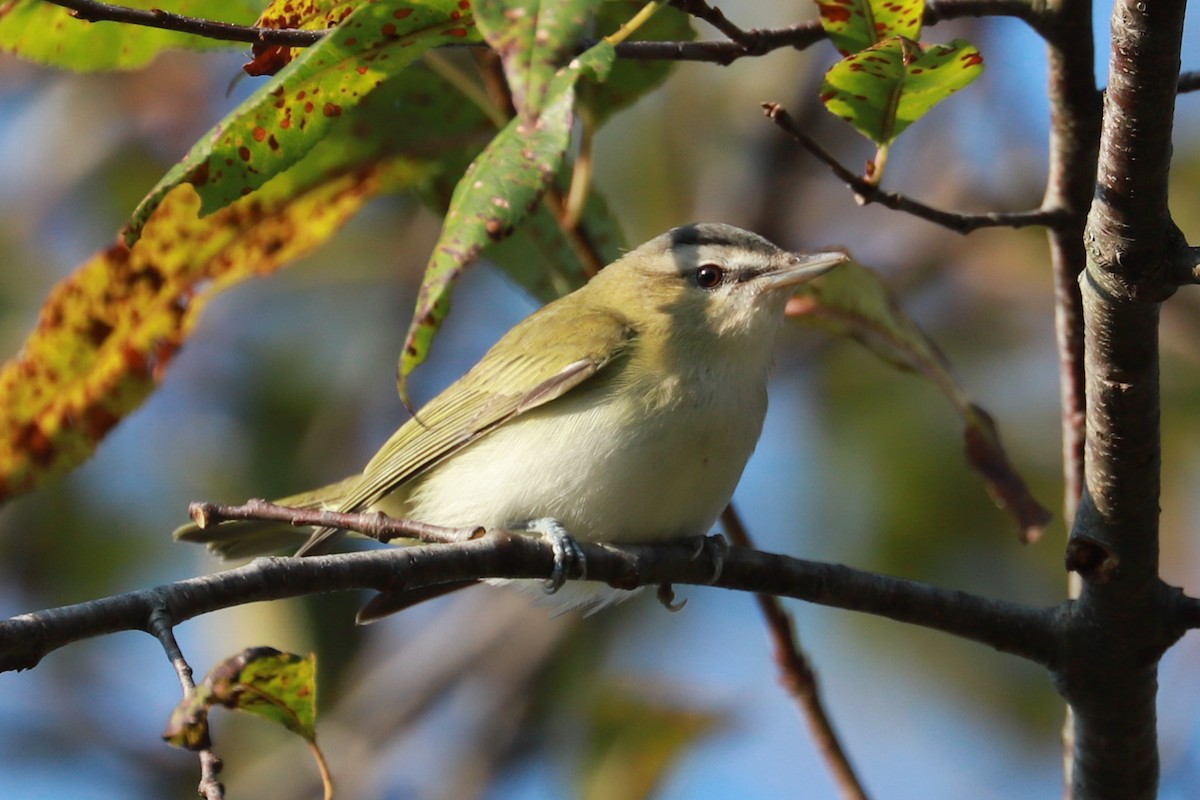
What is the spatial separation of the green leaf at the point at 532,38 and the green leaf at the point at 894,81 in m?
0.59

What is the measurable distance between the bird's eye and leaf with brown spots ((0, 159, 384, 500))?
3.84 feet

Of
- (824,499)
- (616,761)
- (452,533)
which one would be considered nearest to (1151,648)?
(452,533)

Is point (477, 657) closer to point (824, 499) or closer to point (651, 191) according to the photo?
point (824, 499)

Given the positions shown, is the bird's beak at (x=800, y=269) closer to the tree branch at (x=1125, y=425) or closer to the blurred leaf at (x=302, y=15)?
the tree branch at (x=1125, y=425)

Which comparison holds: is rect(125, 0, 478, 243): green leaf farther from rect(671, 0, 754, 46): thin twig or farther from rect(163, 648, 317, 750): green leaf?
rect(163, 648, 317, 750): green leaf

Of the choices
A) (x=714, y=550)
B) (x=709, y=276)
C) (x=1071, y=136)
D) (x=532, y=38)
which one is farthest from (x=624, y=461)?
(x=532, y=38)

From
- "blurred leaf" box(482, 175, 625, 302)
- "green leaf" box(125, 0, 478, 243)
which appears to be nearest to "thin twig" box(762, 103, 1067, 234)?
"green leaf" box(125, 0, 478, 243)

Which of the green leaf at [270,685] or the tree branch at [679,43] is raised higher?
the tree branch at [679,43]

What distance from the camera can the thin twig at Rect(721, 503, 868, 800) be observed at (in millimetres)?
2592

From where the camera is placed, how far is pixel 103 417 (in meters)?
2.63

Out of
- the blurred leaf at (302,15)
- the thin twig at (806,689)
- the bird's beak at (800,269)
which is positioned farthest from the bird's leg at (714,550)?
the blurred leaf at (302,15)

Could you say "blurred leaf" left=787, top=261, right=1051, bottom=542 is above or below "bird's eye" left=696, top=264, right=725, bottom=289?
below

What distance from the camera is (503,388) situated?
349 centimetres

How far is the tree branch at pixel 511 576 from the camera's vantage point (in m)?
1.61
